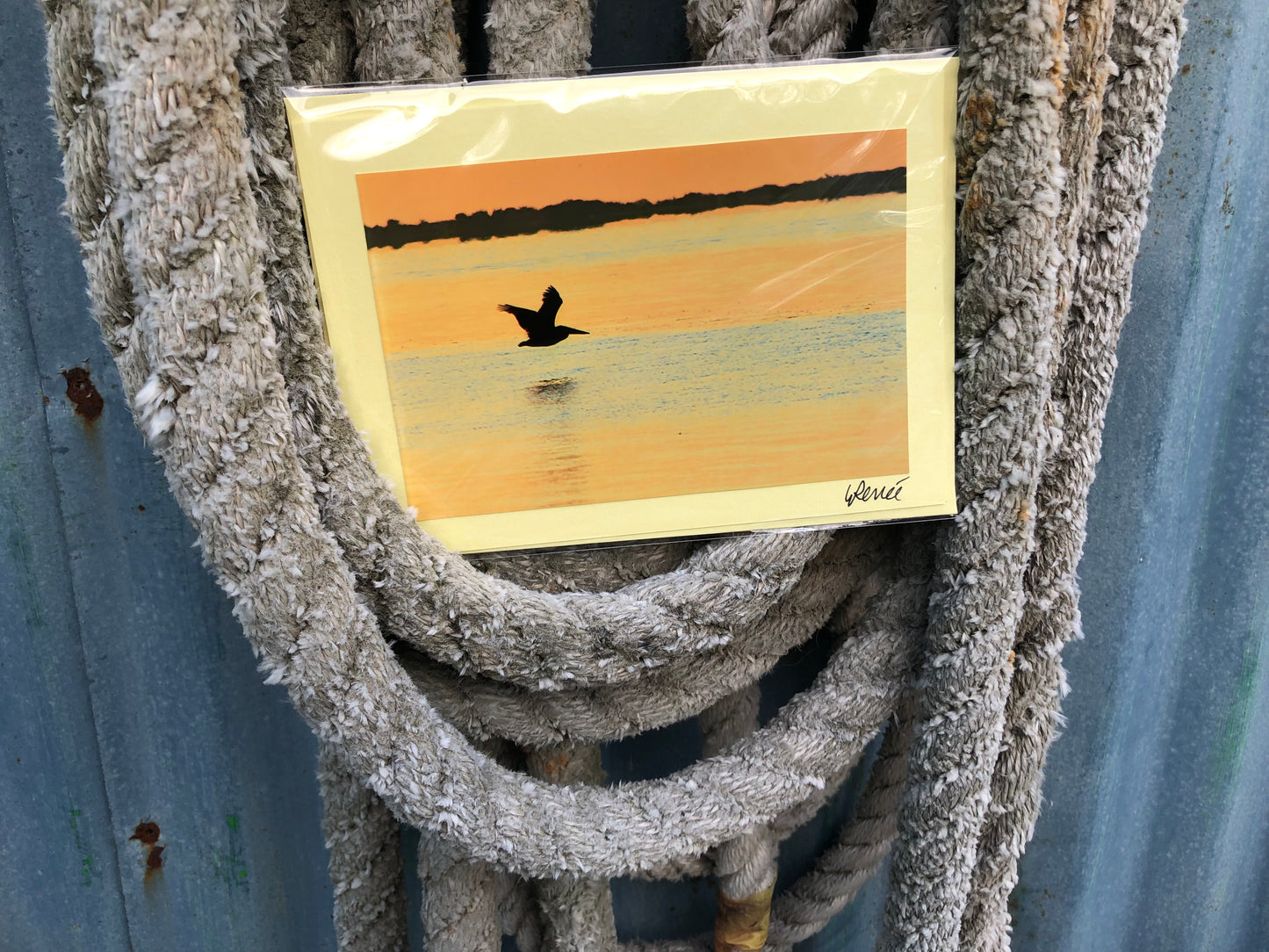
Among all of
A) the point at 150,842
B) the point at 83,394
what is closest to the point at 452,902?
the point at 150,842

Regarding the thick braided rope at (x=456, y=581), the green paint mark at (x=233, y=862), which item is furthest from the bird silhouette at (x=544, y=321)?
the green paint mark at (x=233, y=862)

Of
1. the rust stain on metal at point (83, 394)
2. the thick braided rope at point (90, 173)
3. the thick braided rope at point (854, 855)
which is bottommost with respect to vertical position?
the thick braided rope at point (854, 855)

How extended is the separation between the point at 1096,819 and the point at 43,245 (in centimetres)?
94

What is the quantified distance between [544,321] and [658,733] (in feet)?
1.22

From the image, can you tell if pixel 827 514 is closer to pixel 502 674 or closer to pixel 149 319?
pixel 502 674

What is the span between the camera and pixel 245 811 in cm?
58

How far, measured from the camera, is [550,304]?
39 centimetres

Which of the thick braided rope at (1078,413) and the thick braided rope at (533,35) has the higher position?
the thick braided rope at (533,35)

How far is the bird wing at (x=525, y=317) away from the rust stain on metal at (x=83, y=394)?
335 millimetres

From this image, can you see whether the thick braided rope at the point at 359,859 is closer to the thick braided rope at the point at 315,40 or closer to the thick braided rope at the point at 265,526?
the thick braided rope at the point at 265,526

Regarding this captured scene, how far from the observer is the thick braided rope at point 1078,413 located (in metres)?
0.38
